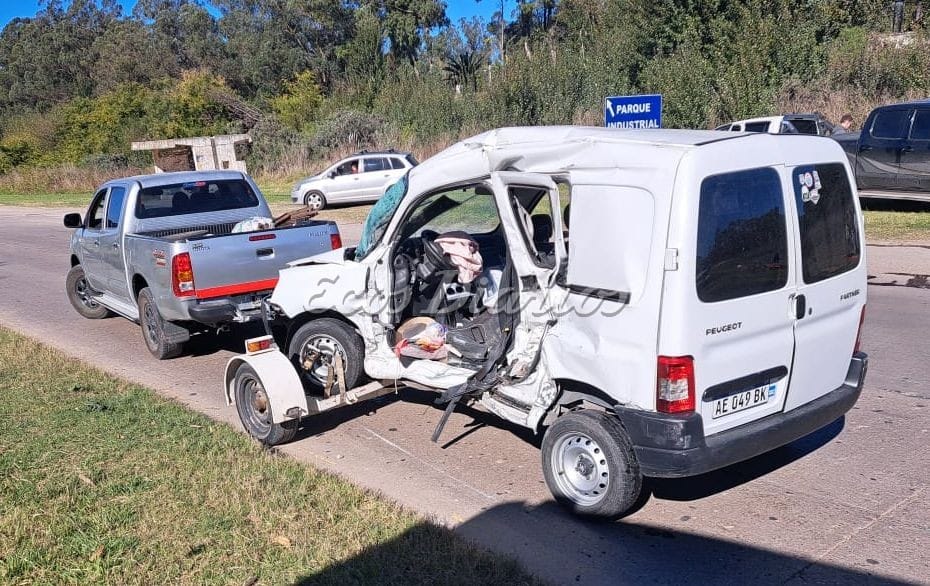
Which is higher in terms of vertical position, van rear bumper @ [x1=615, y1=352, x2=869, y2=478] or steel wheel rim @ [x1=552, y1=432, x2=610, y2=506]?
van rear bumper @ [x1=615, y1=352, x2=869, y2=478]

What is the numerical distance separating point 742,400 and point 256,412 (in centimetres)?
362

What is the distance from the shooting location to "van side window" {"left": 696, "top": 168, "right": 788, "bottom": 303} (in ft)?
13.6

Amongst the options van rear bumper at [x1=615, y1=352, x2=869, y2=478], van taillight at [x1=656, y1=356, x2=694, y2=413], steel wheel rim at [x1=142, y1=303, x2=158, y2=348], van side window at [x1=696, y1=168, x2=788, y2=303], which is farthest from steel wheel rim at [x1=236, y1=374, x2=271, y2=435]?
van side window at [x1=696, y1=168, x2=788, y2=303]

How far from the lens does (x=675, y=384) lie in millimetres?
4160

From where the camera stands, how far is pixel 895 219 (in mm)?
15219

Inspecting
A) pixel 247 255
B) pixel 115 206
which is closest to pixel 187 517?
pixel 247 255

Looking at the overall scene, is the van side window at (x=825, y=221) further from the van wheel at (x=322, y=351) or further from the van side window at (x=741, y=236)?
the van wheel at (x=322, y=351)

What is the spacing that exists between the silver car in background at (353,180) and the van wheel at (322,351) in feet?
62.8

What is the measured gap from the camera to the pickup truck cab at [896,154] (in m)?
15.3

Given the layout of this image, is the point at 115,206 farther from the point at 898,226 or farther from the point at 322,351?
the point at 898,226

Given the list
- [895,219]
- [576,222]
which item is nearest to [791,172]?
[576,222]

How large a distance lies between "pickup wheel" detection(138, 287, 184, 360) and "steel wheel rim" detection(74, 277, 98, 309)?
267 centimetres

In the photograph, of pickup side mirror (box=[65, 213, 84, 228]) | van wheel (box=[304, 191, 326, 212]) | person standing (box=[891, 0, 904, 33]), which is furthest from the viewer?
person standing (box=[891, 0, 904, 33])

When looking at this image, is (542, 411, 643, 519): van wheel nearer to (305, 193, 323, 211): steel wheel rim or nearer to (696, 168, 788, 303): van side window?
(696, 168, 788, 303): van side window
